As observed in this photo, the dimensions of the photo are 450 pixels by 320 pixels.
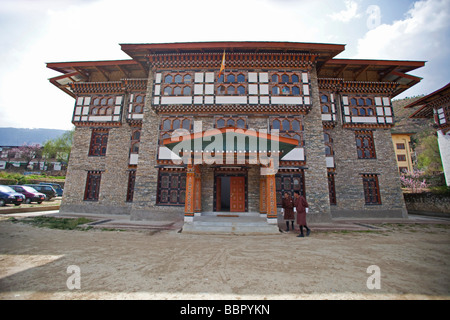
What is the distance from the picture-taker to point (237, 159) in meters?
9.47

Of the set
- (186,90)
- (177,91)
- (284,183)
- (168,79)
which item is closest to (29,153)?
(168,79)

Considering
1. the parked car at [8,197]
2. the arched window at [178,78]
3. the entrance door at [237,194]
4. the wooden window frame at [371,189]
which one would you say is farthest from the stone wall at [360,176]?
the parked car at [8,197]

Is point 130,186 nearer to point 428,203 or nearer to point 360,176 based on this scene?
point 360,176

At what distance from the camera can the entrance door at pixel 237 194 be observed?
12.0 metres

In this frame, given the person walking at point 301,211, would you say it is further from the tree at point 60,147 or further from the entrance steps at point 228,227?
the tree at point 60,147

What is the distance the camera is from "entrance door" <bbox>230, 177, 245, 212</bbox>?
39.5 feet

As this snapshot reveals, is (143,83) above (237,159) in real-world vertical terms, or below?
above

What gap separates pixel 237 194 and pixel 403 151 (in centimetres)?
4904

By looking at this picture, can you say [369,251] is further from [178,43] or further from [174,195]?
[178,43]

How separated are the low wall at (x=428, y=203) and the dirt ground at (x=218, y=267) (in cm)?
1247

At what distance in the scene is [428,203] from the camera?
16828 mm

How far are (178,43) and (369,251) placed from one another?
48.9 ft
